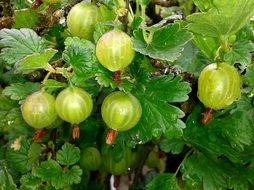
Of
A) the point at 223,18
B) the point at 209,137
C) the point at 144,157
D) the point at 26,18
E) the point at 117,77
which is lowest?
the point at 144,157

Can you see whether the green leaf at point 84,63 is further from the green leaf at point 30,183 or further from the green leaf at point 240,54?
the green leaf at point 30,183

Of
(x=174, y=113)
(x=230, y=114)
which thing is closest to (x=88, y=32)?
(x=174, y=113)

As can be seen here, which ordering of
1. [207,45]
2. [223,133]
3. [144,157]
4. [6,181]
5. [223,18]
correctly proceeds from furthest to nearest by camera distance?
[144,157], [6,181], [223,133], [207,45], [223,18]

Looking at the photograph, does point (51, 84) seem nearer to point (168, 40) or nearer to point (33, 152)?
point (168, 40)

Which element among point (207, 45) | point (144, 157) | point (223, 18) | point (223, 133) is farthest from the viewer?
point (144, 157)

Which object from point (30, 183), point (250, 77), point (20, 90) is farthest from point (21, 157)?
point (250, 77)

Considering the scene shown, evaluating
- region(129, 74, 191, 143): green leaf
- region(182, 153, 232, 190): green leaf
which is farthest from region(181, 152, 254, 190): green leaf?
region(129, 74, 191, 143): green leaf
